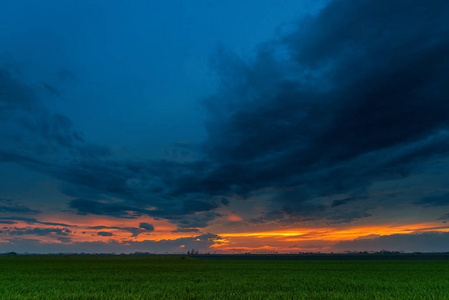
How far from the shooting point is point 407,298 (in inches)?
614

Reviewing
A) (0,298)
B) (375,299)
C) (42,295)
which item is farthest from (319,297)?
(0,298)

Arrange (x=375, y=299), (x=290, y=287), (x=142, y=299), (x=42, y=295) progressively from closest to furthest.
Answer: (x=142, y=299) → (x=375, y=299) → (x=42, y=295) → (x=290, y=287)

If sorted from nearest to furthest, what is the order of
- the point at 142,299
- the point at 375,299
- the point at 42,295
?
the point at 142,299 → the point at 375,299 → the point at 42,295

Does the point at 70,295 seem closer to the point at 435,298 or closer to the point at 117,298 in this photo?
the point at 117,298

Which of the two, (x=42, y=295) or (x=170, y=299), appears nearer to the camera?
(x=170, y=299)

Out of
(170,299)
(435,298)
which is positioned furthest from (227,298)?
(435,298)

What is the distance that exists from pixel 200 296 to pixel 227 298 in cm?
179

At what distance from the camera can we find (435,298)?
1562cm

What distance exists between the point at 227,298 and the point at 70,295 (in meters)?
9.94

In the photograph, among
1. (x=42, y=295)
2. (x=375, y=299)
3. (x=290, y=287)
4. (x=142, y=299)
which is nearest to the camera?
(x=142, y=299)

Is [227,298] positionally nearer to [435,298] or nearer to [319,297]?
[319,297]

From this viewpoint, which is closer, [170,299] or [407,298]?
[170,299]

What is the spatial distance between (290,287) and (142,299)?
38.6 ft

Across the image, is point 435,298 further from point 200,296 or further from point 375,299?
point 200,296
